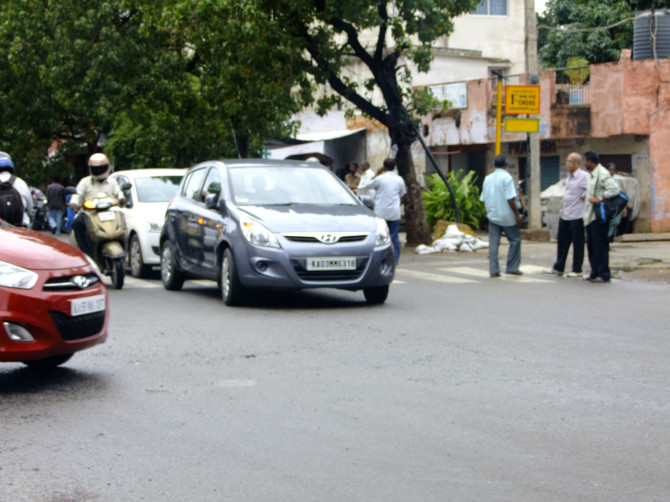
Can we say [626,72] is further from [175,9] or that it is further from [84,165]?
[84,165]

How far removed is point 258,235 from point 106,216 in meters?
3.45

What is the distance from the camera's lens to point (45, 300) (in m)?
6.67

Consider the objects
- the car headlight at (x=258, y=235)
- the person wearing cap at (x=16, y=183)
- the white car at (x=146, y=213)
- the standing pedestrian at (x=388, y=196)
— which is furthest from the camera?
the standing pedestrian at (x=388, y=196)

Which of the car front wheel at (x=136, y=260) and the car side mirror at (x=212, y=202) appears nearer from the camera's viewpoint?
the car side mirror at (x=212, y=202)

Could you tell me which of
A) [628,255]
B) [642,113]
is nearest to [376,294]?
[628,255]

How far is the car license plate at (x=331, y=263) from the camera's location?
1098 centimetres

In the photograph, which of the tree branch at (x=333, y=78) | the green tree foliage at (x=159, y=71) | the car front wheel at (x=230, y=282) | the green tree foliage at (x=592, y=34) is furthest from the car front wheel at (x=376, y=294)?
the green tree foliage at (x=592, y=34)

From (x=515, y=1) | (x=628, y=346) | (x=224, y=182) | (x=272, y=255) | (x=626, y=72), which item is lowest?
(x=628, y=346)

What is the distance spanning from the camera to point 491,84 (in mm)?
30547

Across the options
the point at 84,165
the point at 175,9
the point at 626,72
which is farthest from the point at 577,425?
the point at 84,165

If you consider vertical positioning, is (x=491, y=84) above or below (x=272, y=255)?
above

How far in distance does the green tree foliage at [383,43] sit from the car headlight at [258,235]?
9.91 meters

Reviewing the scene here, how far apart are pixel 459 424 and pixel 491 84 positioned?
2568 cm

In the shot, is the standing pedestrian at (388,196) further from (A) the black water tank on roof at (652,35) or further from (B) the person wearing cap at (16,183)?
(A) the black water tank on roof at (652,35)
